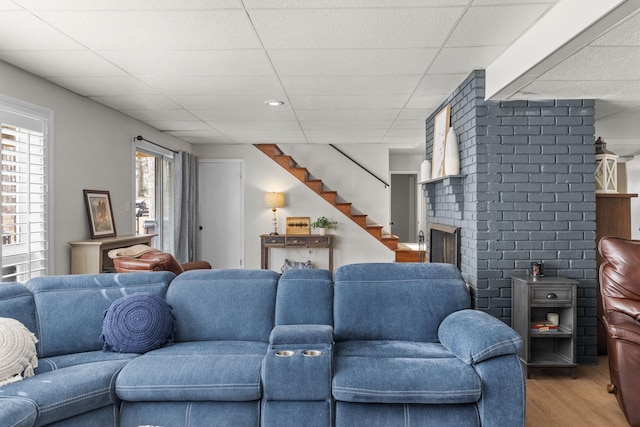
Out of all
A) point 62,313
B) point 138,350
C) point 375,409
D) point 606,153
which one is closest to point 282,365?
point 375,409

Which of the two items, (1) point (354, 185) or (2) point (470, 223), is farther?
(1) point (354, 185)

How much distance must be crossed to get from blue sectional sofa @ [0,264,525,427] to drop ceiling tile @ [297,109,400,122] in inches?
110

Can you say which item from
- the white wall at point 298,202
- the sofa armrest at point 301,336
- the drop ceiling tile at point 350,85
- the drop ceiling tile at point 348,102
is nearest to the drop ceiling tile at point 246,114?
the drop ceiling tile at point 348,102

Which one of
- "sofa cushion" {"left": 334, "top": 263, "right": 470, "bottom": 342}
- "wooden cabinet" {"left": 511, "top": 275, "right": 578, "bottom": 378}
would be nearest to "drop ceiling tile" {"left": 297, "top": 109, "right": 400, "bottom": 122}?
"wooden cabinet" {"left": 511, "top": 275, "right": 578, "bottom": 378}

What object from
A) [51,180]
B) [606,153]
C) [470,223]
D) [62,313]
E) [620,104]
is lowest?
[62,313]

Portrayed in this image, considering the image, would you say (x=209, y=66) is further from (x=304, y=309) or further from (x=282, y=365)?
(x=282, y=365)

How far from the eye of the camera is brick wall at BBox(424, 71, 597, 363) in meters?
3.61

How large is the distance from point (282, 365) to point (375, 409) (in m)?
0.49

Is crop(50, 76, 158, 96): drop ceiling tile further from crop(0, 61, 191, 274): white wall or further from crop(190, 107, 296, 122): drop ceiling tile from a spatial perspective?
crop(190, 107, 296, 122): drop ceiling tile

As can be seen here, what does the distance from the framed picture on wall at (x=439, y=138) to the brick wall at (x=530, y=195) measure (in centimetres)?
78

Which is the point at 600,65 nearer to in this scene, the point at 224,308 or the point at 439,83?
the point at 439,83

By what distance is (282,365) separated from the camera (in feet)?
6.85

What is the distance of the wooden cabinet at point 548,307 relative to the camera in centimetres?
326

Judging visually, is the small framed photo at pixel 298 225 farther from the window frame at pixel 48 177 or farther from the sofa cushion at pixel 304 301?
the sofa cushion at pixel 304 301
